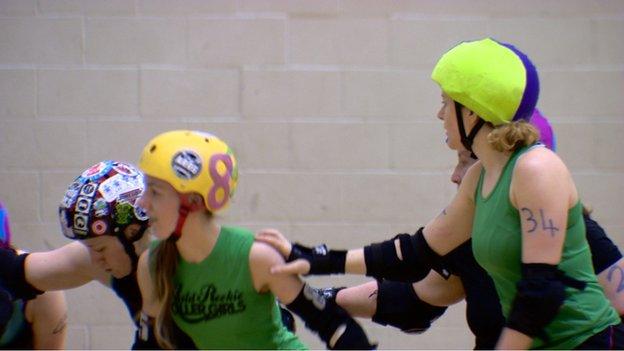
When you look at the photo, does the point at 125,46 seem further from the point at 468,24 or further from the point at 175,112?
the point at 468,24

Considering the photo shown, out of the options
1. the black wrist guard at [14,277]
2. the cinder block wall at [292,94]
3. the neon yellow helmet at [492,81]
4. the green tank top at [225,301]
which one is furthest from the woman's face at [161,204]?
the cinder block wall at [292,94]

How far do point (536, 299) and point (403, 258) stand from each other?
0.80 m

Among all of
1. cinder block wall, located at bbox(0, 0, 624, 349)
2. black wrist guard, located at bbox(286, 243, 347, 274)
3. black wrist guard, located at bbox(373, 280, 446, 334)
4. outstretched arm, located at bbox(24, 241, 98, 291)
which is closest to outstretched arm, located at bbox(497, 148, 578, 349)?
black wrist guard, located at bbox(286, 243, 347, 274)

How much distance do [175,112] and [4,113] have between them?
2.85 feet

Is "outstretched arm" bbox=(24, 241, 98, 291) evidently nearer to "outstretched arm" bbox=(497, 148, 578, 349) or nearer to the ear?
the ear

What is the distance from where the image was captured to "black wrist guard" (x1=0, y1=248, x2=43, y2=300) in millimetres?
3756

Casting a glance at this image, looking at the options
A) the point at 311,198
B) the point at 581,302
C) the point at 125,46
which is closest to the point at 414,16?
the point at 311,198

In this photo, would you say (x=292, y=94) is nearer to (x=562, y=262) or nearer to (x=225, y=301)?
(x=225, y=301)

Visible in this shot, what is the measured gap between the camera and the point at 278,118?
544 centimetres

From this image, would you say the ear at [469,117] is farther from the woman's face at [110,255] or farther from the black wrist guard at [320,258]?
the woman's face at [110,255]

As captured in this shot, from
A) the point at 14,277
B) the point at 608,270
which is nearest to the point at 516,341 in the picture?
the point at 608,270

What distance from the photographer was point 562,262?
2.97 m

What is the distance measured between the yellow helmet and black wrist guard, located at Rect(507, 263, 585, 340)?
0.93m

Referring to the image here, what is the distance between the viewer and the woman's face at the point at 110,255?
11.9ft
